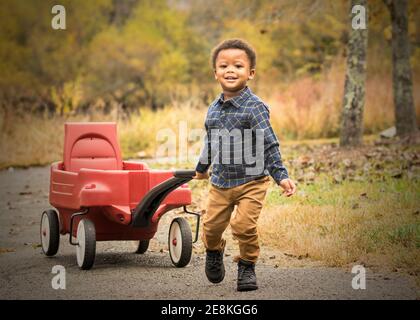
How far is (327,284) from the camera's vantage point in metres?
5.39

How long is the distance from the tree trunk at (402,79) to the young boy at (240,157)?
1077cm

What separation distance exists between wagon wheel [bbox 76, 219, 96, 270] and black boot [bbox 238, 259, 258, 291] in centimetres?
130

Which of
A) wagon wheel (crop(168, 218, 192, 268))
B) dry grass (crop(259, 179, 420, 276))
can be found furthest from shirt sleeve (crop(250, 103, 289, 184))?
dry grass (crop(259, 179, 420, 276))

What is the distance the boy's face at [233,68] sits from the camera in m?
5.14

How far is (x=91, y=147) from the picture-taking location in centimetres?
705

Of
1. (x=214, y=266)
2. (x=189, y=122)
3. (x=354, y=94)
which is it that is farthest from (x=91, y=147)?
(x=189, y=122)

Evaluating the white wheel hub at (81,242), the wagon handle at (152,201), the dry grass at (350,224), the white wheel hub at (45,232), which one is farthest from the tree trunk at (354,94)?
the white wheel hub at (81,242)

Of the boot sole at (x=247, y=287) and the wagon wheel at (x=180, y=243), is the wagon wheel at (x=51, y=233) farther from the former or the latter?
the boot sole at (x=247, y=287)

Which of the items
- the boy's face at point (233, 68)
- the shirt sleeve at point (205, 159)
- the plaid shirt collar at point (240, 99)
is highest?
the boy's face at point (233, 68)

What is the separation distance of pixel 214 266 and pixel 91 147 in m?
2.21

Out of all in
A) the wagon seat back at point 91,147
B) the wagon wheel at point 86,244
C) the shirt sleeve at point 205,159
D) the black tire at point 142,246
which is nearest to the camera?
the shirt sleeve at point 205,159

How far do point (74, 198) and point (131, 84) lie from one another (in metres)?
Result: 31.4

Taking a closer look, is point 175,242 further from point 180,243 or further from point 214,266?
Result: point 214,266

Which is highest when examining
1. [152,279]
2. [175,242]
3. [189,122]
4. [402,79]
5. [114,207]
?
[402,79]
